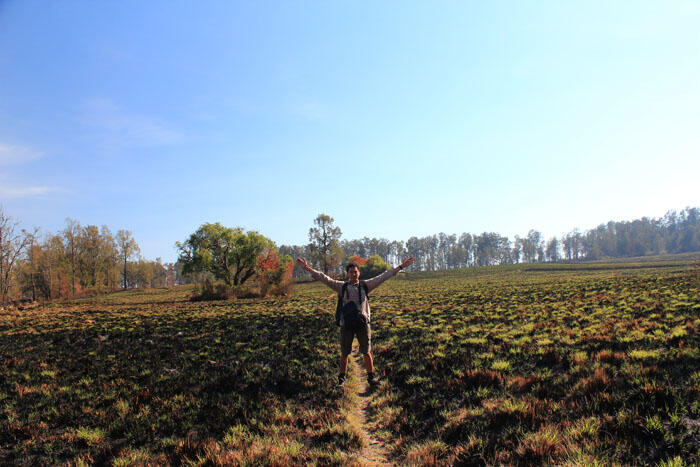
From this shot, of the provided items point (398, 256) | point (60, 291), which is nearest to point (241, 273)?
point (60, 291)

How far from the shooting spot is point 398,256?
164625mm

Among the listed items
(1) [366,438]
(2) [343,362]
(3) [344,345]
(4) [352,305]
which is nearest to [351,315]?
(4) [352,305]

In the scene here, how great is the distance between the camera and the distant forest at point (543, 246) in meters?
162

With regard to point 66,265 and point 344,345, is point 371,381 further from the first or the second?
point 66,265

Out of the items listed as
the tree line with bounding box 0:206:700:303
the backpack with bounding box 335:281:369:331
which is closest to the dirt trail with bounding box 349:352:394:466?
the backpack with bounding box 335:281:369:331

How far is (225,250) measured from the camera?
4594 cm

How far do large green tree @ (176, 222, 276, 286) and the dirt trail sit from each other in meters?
41.0

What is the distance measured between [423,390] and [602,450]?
10.7 feet

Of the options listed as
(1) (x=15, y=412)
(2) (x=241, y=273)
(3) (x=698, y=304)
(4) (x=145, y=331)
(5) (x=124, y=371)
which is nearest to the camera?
(1) (x=15, y=412)

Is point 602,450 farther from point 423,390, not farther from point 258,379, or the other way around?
point 258,379

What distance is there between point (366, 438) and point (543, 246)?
217816 millimetres

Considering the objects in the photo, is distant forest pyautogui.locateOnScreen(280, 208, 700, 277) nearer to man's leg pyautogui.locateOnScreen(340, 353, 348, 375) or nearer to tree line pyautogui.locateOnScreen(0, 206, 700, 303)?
tree line pyautogui.locateOnScreen(0, 206, 700, 303)

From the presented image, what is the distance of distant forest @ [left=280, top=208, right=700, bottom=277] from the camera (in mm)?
162250

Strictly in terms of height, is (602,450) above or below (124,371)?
above
